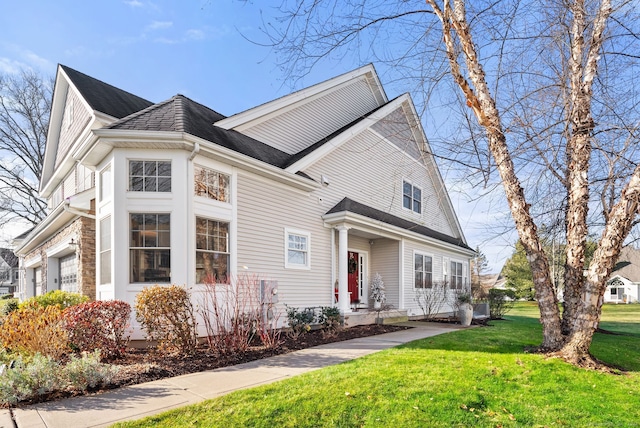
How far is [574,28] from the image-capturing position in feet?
23.0

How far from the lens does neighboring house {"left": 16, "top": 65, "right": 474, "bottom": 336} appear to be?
26.5ft

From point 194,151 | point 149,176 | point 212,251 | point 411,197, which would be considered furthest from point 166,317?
point 411,197

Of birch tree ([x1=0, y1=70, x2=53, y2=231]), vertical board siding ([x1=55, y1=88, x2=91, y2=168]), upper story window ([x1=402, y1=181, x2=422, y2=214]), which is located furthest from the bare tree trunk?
birch tree ([x1=0, y1=70, x2=53, y2=231])

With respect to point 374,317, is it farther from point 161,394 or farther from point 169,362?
point 161,394

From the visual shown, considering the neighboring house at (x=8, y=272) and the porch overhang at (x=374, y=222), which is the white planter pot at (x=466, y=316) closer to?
the porch overhang at (x=374, y=222)

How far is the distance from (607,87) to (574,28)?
4.27 feet

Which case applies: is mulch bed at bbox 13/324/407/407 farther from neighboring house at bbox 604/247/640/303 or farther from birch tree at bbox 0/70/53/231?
neighboring house at bbox 604/247/640/303

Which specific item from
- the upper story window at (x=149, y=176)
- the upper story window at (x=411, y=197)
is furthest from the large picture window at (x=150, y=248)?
the upper story window at (x=411, y=197)

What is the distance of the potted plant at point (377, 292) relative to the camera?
549 inches

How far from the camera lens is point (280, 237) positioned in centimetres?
1051

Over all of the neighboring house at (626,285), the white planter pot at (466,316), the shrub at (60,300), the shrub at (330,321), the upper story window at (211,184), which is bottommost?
the neighboring house at (626,285)

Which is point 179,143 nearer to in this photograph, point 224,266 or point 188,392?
point 224,266

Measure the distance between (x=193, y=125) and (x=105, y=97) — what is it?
588cm

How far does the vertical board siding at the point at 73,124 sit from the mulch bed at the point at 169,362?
333 inches
